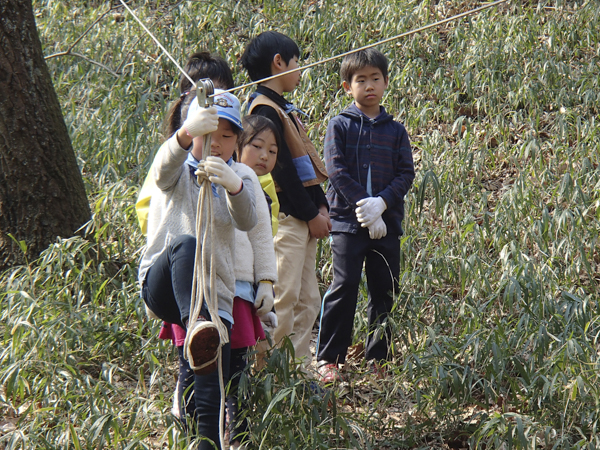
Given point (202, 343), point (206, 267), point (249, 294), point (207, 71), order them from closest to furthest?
point (202, 343), point (206, 267), point (249, 294), point (207, 71)

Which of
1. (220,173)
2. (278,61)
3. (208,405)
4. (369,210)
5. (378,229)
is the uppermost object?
(278,61)

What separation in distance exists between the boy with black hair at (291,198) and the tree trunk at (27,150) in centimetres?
118

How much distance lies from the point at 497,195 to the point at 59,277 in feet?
9.23

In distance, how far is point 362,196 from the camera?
2857 millimetres

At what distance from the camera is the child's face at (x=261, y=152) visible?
265 centimetres

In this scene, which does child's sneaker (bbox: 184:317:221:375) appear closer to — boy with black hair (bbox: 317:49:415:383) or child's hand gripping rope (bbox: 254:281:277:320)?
child's hand gripping rope (bbox: 254:281:277:320)

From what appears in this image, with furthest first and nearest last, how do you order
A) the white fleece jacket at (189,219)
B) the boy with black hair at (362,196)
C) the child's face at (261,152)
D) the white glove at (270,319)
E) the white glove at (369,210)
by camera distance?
the boy with black hair at (362,196)
the white glove at (369,210)
the child's face at (261,152)
the white glove at (270,319)
the white fleece jacket at (189,219)

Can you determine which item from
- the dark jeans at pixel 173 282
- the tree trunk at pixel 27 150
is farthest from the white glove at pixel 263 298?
the tree trunk at pixel 27 150

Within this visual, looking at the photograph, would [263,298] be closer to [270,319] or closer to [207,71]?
[270,319]

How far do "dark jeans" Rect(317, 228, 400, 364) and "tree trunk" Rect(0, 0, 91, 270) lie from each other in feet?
4.94

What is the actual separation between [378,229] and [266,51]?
0.97 m

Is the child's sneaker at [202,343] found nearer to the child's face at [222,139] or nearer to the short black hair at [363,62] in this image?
the child's face at [222,139]

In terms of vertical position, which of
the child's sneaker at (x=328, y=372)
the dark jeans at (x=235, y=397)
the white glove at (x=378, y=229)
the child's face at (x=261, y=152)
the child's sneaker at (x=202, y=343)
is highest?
the child's face at (x=261, y=152)

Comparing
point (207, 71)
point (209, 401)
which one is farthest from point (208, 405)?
point (207, 71)
